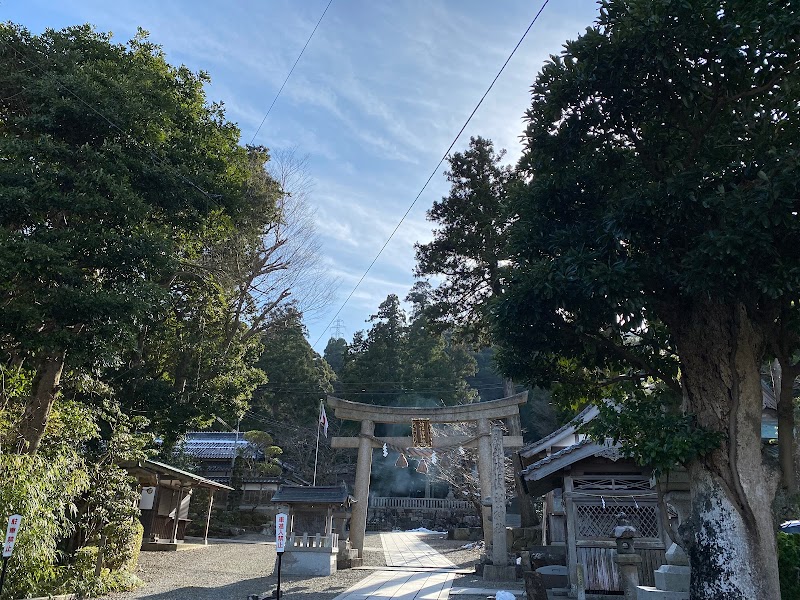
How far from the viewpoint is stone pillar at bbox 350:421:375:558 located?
15594mm

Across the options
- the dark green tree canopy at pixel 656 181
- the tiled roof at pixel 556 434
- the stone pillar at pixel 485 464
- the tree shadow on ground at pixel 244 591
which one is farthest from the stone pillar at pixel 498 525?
the dark green tree canopy at pixel 656 181

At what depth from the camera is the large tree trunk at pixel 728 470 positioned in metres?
5.53

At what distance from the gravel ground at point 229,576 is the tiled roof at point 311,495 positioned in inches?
70.6

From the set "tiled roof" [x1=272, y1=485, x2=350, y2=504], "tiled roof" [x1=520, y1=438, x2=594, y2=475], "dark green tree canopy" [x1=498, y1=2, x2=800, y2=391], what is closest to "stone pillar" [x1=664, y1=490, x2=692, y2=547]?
"tiled roof" [x1=520, y1=438, x2=594, y2=475]

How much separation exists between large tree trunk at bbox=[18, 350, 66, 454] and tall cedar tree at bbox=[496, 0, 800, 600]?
8.26m

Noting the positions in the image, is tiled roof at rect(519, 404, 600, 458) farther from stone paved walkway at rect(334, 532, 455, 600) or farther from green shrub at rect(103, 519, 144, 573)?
green shrub at rect(103, 519, 144, 573)

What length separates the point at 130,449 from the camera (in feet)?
37.2

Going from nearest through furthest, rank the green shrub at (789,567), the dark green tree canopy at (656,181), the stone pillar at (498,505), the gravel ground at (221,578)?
the dark green tree canopy at (656,181) → the green shrub at (789,567) → the gravel ground at (221,578) → the stone pillar at (498,505)

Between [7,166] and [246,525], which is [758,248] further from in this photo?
[246,525]

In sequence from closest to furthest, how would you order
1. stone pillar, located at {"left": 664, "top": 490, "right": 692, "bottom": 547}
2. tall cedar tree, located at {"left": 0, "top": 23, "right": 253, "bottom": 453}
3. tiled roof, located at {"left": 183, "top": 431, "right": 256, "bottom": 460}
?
stone pillar, located at {"left": 664, "top": 490, "right": 692, "bottom": 547}, tall cedar tree, located at {"left": 0, "top": 23, "right": 253, "bottom": 453}, tiled roof, located at {"left": 183, "top": 431, "right": 256, "bottom": 460}

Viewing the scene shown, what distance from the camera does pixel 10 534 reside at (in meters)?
7.14

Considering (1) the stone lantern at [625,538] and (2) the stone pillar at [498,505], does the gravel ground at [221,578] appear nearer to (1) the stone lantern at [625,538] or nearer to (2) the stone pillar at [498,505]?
(2) the stone pillar at [498,505]

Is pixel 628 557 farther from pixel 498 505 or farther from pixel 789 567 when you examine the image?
pixel 498 505

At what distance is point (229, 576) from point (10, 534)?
7.43 meters
